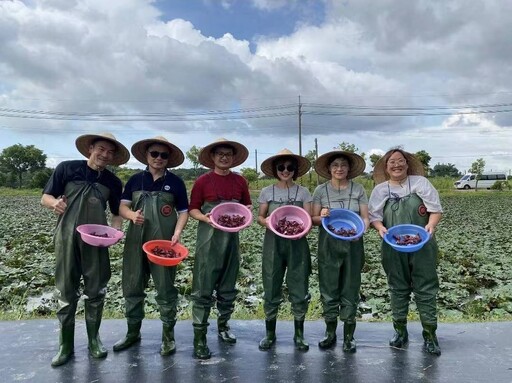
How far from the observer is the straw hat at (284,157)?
10.5ft

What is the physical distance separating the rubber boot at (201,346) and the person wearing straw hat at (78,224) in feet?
2.21

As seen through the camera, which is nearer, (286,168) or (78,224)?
(78,224)

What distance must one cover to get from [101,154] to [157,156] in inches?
15.9

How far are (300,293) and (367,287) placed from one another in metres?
2.76

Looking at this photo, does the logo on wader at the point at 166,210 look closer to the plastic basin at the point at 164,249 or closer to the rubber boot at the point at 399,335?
the plastic basin at the point at 164,249

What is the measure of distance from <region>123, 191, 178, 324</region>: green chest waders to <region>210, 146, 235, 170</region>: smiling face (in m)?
0.43

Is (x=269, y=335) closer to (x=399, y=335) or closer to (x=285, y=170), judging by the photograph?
(x=399, y=335)

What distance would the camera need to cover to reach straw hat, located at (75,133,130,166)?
304 centimetres

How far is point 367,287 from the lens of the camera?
562cm

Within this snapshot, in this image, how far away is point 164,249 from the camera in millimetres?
3027

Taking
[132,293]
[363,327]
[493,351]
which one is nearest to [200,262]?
[132,293]

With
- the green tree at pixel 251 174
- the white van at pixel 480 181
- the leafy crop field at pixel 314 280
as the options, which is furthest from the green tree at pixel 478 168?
the leafy crop field at pixel 314 280

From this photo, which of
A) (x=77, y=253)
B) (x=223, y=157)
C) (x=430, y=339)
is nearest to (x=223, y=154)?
(x=223, y=157)

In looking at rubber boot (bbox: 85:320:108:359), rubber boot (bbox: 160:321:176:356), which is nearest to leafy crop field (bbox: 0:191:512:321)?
rubber boot (bbox: 160:321:176:356)
